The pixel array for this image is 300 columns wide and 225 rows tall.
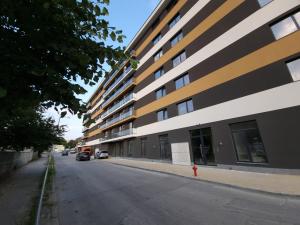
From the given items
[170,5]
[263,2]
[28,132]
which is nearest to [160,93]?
[170,5]

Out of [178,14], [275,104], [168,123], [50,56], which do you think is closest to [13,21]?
[50,56]

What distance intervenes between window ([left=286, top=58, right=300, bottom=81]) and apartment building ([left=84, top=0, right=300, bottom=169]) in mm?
47

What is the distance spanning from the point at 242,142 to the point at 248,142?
433 mm

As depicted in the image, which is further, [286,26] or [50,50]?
[286,26]

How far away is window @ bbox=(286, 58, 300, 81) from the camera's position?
10.1 metres

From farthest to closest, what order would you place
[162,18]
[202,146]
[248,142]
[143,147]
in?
[143,147] < [162,18] < [202,146] < [248,142]

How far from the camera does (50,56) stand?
3871mm

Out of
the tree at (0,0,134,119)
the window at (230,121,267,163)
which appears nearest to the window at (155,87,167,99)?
the window at (230,121,267,163)

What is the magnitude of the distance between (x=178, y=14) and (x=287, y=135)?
1752 cm

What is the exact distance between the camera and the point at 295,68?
10.2m

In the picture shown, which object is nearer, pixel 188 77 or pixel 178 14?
pixel 188 77

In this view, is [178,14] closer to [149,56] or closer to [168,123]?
[149,56]

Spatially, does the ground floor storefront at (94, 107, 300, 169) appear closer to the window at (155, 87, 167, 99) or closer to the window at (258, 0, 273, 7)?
the window at (155, 87, 167, 99)

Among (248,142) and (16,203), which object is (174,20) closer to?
(248,142)
